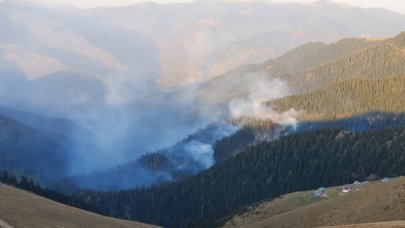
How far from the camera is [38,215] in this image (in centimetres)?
8994

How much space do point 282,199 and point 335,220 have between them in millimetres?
52389

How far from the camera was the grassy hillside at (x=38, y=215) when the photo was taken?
81125mm

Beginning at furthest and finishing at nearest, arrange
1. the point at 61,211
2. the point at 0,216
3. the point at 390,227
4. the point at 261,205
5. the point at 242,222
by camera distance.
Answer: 1. the point at 261,205
2. the point at 242,222
3. the point at 61,211
4. the point at 0,216
5. the point at 390,227

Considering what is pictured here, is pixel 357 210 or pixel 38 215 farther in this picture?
pixel 357 210

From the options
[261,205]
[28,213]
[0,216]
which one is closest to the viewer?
[0,216]

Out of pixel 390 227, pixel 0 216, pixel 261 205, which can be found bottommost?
pixel 390 227

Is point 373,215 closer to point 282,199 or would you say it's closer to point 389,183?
point 389,183

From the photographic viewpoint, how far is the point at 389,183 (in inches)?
4419

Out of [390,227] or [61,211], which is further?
[61,211]

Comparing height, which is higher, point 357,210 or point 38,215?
Answer: point 38,215

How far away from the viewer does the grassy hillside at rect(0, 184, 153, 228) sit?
8112 cm

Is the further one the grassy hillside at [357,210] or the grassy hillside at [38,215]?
the grassy hillside at [357,210]

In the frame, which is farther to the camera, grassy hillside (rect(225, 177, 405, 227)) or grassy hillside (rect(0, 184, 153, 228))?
grassy hillside (rect(225, 177, 405, 227))

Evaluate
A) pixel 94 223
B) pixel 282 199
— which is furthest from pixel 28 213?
pixel 282 199
